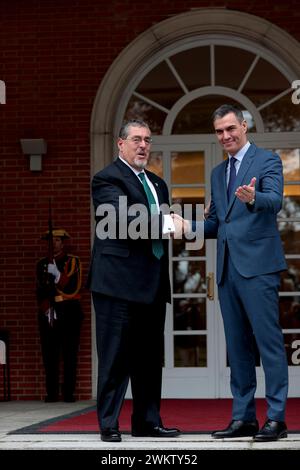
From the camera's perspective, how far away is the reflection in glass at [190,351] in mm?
10219

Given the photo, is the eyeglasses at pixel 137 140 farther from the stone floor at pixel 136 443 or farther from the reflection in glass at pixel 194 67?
the reflection in glass at pixel 194 67

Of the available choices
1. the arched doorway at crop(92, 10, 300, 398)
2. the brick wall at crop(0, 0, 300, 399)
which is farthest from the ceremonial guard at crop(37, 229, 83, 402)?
the arched doorway at crop(92, 10, 300, 398)

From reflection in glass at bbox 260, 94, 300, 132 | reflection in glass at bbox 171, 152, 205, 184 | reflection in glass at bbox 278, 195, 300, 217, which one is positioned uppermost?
reflection in glass at bbox 260, 94, 300, 132

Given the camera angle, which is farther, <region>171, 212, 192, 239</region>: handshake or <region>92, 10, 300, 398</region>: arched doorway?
<region>92, 10, 300, 398</region>: arched doorway

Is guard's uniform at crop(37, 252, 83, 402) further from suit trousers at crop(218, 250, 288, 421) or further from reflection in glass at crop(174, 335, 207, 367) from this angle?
suit trousers at crop(218, 250, 288, 421)

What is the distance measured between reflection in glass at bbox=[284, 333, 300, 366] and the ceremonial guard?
2037 mm

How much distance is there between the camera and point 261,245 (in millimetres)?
5844

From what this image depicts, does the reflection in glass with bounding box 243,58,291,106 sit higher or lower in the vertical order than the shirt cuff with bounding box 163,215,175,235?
higher

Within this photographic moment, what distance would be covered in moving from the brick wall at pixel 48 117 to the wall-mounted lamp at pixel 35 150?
87 millimetres

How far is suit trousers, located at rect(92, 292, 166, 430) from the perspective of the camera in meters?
5.84

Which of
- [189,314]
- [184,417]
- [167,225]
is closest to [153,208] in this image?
[167,225]

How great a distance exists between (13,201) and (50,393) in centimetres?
193

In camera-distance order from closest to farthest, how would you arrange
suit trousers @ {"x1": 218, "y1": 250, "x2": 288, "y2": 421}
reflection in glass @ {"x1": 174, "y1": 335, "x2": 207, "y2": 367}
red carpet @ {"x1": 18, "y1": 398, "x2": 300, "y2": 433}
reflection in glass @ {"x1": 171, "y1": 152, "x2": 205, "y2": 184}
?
suit trousers @ {"x1": 218, "y1": 250, "x2": 288, "y2": 421}, red carpet @ {"x1": 18, "y1": 398, "x2": 300, "y2": 433}, reflection in glass @ {"x1": 174, "y1": 335, "x2": 207, "y2": 367}, reflection in glass @ {"x1": 171, "y1": 152, "x2": 205, "y2": 184}
